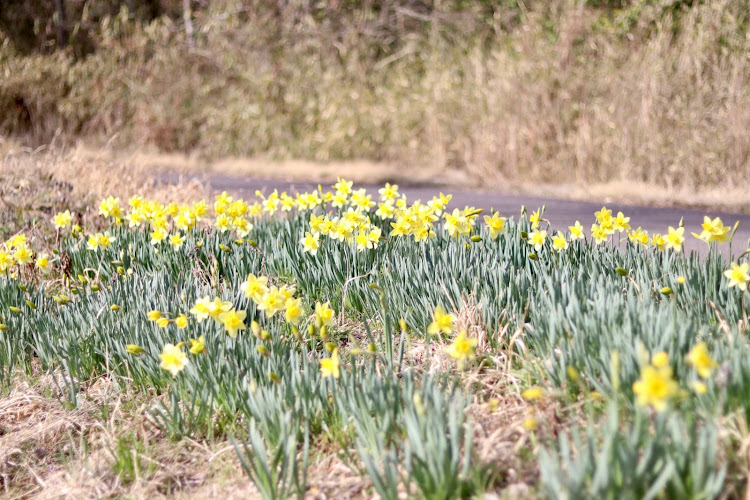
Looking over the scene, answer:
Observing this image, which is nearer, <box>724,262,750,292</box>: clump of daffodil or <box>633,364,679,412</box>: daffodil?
<box>633,364,679,412</box>: daffodil

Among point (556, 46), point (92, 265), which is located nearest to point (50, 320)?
point (92, 265)

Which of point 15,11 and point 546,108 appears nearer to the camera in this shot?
point 546,108

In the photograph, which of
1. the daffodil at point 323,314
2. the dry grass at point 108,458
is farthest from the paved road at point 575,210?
the dry grass at point 108,458

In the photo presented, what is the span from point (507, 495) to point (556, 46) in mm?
9221

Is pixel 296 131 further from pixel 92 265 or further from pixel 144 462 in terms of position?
pixel 144 462

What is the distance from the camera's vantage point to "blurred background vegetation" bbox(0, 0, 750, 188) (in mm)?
8469

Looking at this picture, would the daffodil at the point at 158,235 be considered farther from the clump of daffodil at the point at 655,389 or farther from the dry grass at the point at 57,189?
the clump of daffodil at the point at 655,389

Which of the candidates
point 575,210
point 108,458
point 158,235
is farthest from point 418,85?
point 108,458

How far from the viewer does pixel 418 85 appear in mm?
11930

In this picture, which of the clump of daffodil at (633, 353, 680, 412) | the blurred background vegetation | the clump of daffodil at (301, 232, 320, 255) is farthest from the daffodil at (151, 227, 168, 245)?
the blurred background vegetation

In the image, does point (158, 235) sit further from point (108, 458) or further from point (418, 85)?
point (418, 85)

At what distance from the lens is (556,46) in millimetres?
9898

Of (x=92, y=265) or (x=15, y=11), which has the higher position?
(x=15, y=11)

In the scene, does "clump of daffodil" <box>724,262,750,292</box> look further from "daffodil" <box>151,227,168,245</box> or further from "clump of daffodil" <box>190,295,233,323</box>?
"daffodil" <box>151,227,168,245</box>
